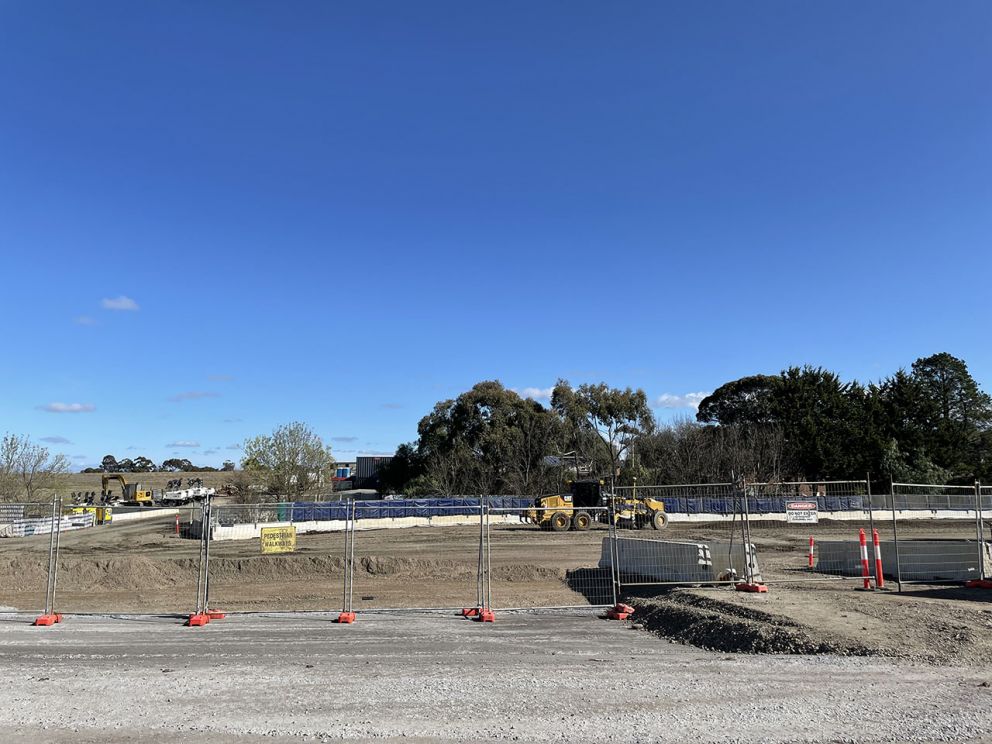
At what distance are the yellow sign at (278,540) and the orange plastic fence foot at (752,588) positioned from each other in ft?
31.0

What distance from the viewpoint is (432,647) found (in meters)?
10.5

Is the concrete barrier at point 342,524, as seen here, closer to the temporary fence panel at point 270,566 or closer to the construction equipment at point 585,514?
the temporary fence panel at point 270,566

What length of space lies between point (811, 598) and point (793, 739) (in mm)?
7781

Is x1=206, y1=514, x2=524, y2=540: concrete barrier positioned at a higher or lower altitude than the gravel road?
lower

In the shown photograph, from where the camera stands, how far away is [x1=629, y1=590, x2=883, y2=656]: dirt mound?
9859mm

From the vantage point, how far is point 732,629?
1071cm

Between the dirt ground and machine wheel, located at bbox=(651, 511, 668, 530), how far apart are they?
3612 mm

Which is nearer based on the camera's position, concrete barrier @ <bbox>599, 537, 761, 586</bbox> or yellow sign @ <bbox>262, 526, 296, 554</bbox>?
yellow sign @ <bbox>262, 526, 296, 554</bbox>

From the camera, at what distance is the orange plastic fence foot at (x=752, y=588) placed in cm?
1458

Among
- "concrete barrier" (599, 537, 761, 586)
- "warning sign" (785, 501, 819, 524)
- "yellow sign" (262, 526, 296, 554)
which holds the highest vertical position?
"warning sign" (785, 501, 819, 524)

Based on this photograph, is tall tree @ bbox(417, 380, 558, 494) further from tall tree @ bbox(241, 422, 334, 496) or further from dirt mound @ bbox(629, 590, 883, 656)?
dirt mound @ bbox(629, 590, 883, 656)

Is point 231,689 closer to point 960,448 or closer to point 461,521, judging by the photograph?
point 461,521

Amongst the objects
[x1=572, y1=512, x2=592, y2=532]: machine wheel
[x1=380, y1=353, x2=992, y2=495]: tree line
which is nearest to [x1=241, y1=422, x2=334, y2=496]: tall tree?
[x1=380, y1=353, x2=992, y2=495]: tree line

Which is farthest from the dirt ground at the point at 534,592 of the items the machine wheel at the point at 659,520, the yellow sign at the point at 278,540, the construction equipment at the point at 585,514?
the machine wheel at the point at 659,520
